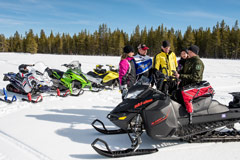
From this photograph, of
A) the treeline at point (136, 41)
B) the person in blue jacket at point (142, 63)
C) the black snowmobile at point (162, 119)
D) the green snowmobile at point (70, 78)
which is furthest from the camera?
the treeline at point (136, 41)

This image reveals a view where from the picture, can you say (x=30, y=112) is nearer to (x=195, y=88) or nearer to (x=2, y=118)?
(x=2, y=118)

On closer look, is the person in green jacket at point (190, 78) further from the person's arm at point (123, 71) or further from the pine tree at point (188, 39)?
the pine tree at point (188, 39)

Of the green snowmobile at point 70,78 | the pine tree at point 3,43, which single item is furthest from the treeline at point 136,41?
the green snowmobile at point 70,78

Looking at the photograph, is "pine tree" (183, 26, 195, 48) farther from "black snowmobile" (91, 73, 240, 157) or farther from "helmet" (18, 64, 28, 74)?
"black snowmobile" (91, 73, 240, 157)

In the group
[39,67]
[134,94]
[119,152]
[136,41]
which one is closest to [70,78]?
[39,67]

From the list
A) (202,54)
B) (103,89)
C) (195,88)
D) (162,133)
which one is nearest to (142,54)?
(195,88)

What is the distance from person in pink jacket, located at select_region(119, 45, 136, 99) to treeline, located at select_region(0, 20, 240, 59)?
4935 centimetres

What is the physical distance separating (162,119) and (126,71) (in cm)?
135

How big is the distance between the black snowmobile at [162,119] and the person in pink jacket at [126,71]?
879 mm

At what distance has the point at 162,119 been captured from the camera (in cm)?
283

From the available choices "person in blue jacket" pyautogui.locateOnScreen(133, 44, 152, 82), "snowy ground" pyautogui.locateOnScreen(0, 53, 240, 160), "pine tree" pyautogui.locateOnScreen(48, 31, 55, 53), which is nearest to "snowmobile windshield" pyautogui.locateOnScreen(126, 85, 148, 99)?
"snowy ground" pyautogui.locateOnScreen(0, 53, 240, 160)

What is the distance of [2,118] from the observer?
438 cm

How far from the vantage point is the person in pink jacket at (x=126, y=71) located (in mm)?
3834

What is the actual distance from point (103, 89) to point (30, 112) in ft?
11.7
